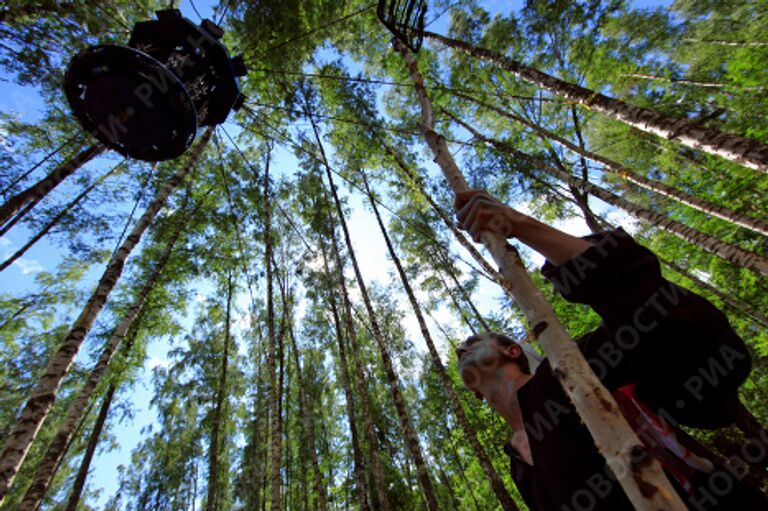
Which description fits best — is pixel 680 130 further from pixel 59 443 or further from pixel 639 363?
pixel 59 443

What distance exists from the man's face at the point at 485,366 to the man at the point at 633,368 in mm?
255

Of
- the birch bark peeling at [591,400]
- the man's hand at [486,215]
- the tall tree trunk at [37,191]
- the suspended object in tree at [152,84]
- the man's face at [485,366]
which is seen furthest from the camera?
the tall tree trunk at [37,191]

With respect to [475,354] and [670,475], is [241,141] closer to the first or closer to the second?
[475,354]

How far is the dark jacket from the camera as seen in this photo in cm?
85

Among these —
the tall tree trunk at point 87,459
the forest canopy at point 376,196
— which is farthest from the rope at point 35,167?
the tall tree trunk at point 87,459

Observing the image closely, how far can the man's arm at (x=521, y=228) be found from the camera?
0.94 m

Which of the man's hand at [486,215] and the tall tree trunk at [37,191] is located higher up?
the tall tree trunk at [37,191]

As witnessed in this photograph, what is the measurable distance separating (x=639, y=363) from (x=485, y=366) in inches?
22.5

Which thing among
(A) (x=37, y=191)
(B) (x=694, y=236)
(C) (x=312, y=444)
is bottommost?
(B) (x=694, y=236)

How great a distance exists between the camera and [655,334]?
871 millimetres

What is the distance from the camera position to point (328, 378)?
18.2m

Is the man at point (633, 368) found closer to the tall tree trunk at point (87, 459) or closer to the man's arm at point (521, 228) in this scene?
the man's arm at point (521, 228)

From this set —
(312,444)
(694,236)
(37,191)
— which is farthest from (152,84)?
(312,444)

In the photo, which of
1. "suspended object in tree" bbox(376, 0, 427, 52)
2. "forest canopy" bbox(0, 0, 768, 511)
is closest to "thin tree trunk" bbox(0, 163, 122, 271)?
"forest canopy" bbox(0, 0, 768, 511)
